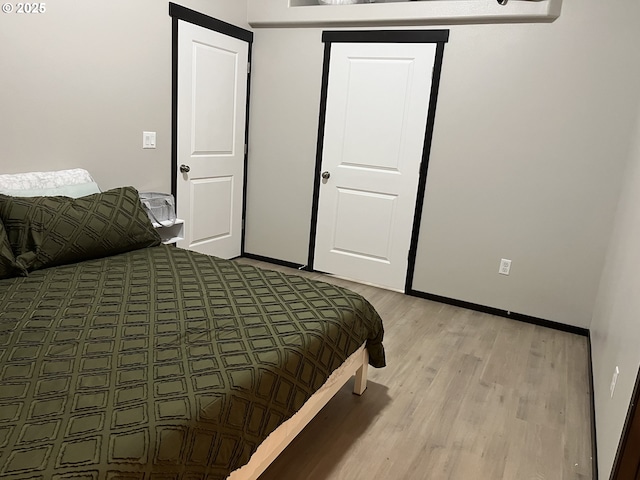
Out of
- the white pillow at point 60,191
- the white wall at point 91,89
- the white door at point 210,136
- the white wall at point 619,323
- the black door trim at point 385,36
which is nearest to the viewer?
the white wall at point 619,323

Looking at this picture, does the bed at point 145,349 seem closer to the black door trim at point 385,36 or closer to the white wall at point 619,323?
the white wall at point 619,323

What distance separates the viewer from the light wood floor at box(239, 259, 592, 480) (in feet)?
6.18

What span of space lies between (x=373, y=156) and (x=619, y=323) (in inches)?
84.8

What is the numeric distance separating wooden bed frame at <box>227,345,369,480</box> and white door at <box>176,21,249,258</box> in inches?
78.9

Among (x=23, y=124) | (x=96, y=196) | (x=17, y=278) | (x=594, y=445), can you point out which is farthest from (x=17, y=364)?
(x=594, y=445)

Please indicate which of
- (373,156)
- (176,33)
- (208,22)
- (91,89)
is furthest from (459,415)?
(208,22)

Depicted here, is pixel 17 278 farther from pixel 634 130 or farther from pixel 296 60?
pixel 634 130

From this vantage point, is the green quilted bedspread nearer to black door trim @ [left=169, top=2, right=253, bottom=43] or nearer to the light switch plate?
the light switch plate

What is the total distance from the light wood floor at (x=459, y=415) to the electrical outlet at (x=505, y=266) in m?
0.44

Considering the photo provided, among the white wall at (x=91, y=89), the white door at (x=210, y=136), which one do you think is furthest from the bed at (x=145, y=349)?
the white door at (x=210, y=136)

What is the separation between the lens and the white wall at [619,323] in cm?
171

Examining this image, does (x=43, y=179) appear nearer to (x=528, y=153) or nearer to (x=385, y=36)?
(x=385, y=36)

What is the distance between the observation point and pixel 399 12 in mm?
3428

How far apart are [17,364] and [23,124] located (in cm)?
168
